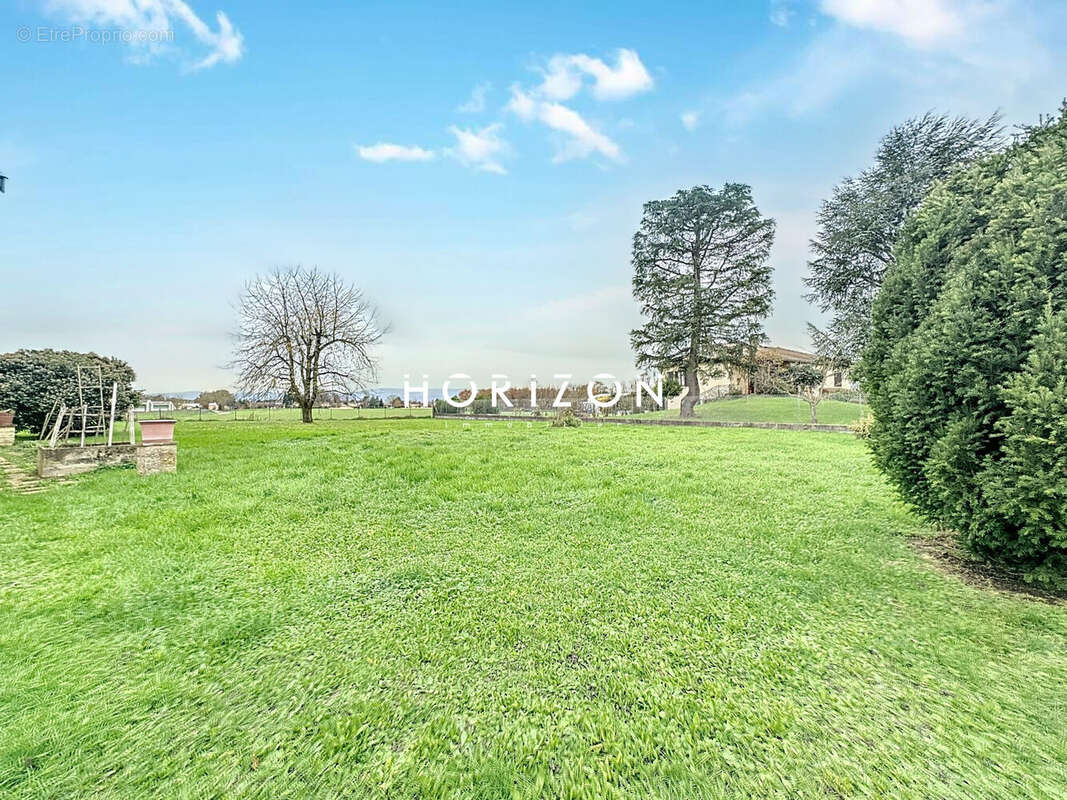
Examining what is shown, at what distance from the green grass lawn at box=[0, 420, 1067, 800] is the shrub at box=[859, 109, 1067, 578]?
541 millimetres

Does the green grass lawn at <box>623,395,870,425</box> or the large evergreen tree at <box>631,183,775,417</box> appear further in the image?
the large evergreen tree at <box>631,183,775,417</box>

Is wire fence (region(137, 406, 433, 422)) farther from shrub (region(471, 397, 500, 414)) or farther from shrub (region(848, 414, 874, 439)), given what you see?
shrub (region(848, 414, 874, 439))

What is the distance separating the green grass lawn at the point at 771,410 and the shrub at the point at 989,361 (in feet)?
52.6

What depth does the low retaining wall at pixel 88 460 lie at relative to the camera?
6.18 m

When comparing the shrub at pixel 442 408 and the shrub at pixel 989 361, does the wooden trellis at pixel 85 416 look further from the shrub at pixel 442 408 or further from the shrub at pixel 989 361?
the shrub at pixel 442 408

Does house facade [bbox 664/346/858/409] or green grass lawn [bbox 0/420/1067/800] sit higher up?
house facade [bbox 664/346/858/409]

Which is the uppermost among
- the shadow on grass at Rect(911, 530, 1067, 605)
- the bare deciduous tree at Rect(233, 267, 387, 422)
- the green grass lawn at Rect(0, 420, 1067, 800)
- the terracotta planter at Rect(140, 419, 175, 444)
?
the bare deciduous tree at Rect(233, 267, 387, 422)

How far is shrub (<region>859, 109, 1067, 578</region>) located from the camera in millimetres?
2342

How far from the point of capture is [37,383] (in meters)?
12.4

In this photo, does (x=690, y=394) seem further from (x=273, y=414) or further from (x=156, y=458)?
(x=273, y=414)

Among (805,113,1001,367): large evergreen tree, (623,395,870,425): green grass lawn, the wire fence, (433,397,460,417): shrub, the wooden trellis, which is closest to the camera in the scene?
the wooden trellis

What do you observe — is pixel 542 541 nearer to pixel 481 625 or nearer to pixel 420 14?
pixel 481 625

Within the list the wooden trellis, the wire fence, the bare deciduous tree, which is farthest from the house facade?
the wooden trellis

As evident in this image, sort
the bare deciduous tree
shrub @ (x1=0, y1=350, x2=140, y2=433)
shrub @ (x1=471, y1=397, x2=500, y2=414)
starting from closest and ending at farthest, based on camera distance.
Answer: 1. shrub @ (x1=0, y1=350, x2=140, y2=433)
2. the bare deciduous tree
3. shrub @ (x1=471, y1=397, x2=500, y2=414)
